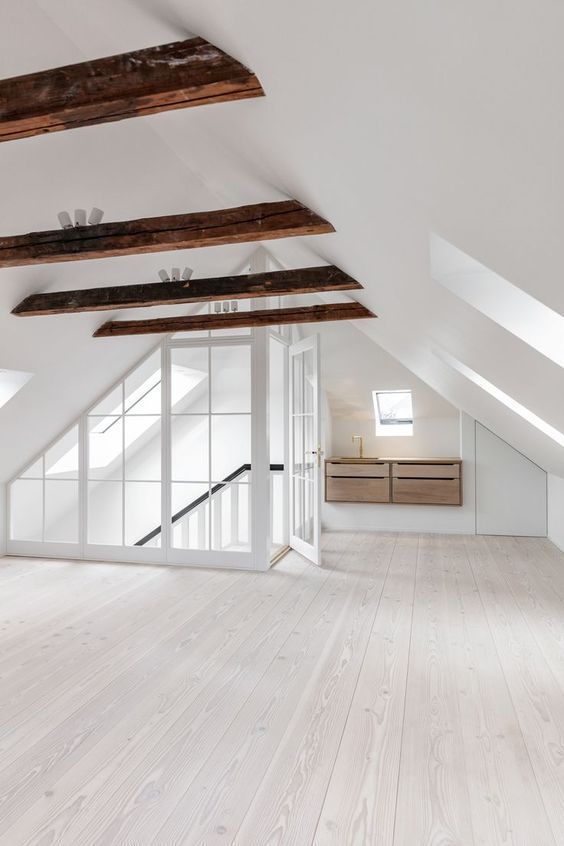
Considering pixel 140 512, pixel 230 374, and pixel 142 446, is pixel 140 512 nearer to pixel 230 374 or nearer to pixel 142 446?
pixel 142 446

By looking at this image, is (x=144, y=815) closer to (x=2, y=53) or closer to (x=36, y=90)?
(x=36, y=90)

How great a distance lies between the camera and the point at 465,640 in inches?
123

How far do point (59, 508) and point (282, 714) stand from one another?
395cm

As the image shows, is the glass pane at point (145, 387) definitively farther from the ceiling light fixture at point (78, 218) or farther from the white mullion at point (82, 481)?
the ceiling light fixture at point (78, 218)

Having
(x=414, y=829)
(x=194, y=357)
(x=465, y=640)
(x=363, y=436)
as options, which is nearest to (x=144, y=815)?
(x=414, y=829)

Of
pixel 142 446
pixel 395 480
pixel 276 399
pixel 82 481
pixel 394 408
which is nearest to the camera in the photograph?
pixel 82 481

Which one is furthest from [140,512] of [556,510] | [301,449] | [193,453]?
[556,510]

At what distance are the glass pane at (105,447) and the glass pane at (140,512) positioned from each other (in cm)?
50

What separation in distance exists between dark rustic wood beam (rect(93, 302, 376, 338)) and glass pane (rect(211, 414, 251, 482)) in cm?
249

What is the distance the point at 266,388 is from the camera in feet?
15.3

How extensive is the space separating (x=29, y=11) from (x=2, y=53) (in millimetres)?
208

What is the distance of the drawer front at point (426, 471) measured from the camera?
20.2ft

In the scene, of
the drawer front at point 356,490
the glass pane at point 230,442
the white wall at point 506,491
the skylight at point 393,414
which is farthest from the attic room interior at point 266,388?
the skylight at point 393,414

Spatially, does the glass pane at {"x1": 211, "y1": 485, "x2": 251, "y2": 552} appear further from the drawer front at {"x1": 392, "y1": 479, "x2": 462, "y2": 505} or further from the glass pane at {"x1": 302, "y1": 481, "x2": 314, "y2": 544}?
the drawer front at {"x1": 392, "y1": 479, "x2": 462, "y2": 505}
